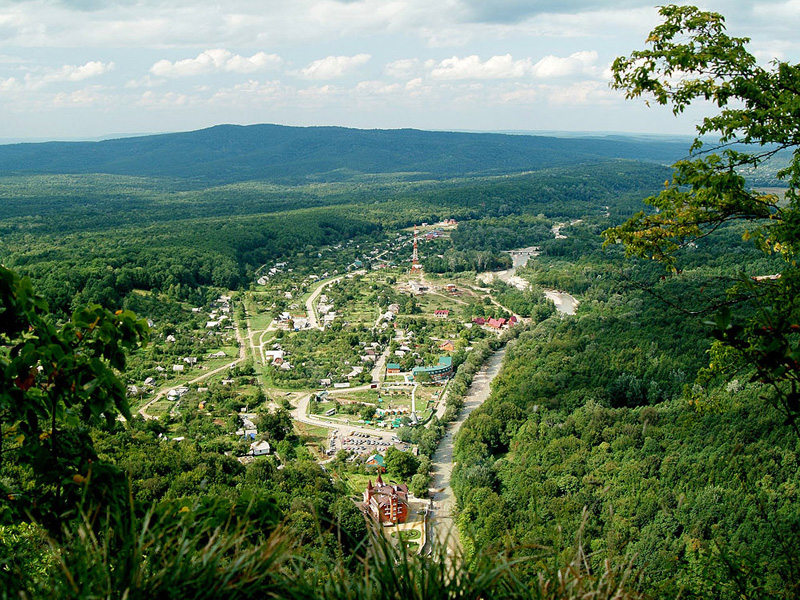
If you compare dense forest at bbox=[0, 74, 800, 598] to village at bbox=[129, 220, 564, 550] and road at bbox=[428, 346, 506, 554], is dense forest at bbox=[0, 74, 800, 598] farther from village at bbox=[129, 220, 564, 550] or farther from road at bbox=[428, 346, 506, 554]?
road at bbox=[428, 346, 506, 554]

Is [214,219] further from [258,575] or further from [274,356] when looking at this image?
[258,575]

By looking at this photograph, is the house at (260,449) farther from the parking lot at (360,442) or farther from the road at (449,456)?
the road at (449,456)

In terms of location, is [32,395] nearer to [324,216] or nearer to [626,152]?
[324,216]

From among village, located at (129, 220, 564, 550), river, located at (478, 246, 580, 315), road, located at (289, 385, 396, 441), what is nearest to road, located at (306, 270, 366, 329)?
village, located at (129, 220, 564, 550)

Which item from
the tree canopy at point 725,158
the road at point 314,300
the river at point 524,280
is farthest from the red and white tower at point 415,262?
the tree canopy at point 725,158

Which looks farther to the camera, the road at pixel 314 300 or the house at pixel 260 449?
the road at pixel 314 300
